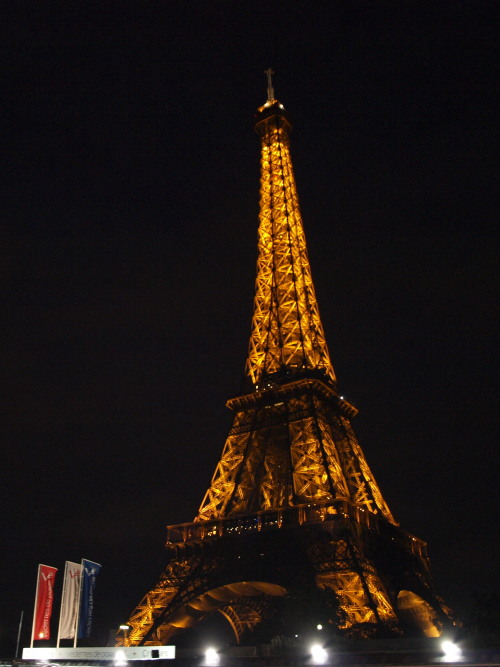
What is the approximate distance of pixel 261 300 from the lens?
5291cm

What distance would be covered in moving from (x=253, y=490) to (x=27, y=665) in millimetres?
21985

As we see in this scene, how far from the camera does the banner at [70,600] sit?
26.2 meters

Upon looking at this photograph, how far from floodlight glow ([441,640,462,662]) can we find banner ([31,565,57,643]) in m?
16.0

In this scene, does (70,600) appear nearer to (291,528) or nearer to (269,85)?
(291,528)

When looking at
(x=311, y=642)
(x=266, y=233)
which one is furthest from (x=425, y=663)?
(x=266, y=233)

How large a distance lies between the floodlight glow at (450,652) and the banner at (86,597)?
1459 cm

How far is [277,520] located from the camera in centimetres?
3688

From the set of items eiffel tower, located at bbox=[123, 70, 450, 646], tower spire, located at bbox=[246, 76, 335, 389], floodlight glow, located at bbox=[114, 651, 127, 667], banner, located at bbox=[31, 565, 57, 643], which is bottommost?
floodlight glow, located at bbox=[114, 651, 127, 667]

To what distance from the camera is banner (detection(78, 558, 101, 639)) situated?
2694 centimetres

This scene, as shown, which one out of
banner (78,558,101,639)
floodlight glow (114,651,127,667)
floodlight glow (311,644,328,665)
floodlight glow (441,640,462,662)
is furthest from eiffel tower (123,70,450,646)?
floodlight glow (114,651,127,667)

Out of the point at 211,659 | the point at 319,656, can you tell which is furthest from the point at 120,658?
the point at 319,656

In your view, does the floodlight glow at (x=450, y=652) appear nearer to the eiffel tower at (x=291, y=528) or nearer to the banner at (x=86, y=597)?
the eiffel tower at (x=291, y=528)

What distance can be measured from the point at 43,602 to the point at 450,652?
16415 mm

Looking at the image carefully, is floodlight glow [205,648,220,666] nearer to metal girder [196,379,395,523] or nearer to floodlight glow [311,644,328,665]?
floodlight glow [311,644,328,665]
